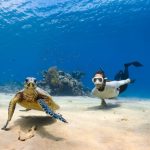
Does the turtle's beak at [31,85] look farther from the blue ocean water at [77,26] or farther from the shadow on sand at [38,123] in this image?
the blue ocean water at [77,26]

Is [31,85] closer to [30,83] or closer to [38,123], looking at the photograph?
[30,83]

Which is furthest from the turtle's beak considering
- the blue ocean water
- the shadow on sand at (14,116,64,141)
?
the blue ocean water

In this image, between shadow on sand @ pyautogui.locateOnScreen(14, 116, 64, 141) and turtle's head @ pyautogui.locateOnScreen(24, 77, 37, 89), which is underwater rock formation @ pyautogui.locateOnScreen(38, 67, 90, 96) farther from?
turtle's head @ pyautogui.locateOnScreen(24, 77, 37, 89)

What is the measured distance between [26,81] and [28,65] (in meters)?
138

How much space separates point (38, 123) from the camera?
19.5ft

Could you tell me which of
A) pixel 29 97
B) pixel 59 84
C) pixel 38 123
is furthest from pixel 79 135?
pixel 59 84

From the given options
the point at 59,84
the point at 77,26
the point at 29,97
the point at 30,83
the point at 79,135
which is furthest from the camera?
the point at 77,26

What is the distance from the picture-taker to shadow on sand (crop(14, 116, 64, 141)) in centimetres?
521

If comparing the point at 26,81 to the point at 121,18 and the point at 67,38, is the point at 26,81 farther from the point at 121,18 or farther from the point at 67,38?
the point at 67,38

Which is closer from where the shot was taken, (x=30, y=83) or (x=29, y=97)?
(x=30, y=83)

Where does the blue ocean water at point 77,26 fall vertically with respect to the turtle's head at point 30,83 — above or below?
above

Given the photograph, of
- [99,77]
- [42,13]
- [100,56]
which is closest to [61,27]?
[42,13]

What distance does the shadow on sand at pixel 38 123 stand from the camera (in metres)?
5.21

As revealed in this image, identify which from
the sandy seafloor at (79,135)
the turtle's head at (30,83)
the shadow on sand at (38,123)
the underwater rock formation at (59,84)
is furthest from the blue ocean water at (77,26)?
the turtle's head at (30,83)
